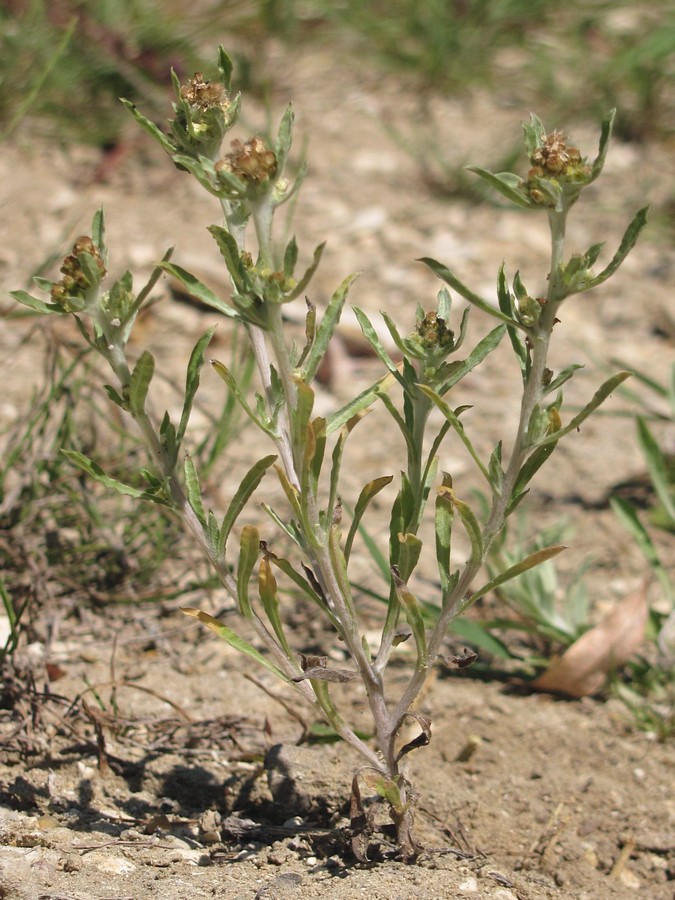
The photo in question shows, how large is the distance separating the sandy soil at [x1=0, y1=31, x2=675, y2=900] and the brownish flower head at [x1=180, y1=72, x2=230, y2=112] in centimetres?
105

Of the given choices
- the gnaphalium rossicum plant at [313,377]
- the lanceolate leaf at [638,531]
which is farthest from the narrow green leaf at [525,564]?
the lanceolate leaf at [638,531]

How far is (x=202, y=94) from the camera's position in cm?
143

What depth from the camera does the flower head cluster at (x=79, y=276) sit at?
4.75 feet

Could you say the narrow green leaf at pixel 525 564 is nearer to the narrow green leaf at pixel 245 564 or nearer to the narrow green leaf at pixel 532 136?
the narrow green leaf at pixel 245 564

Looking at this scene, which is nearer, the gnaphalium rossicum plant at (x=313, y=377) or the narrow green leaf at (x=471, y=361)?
the gnaphalium rossicum plant at (x=313, y=377)

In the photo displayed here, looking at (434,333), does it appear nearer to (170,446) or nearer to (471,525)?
(471,525)

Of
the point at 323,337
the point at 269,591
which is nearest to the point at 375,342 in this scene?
the point at 323,337

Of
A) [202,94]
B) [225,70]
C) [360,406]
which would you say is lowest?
[360,406]

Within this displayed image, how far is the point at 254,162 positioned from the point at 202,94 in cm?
16

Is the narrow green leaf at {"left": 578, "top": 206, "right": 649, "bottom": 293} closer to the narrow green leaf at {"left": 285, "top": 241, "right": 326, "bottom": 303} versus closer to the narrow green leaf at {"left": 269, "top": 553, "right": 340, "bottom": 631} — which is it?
the narrow green leaf at {"left": 285, "top": 241, "right": 326, "bottom": 303}

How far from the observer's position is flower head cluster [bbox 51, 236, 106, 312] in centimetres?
145

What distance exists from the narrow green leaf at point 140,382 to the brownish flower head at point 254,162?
28cm

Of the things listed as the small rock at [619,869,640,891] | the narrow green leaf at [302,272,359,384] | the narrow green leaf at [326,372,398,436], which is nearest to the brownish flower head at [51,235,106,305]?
the narrow green leaf at [302,272,359,384]

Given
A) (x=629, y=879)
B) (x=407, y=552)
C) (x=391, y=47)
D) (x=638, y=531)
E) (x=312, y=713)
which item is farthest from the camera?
(x=391, y=47)
